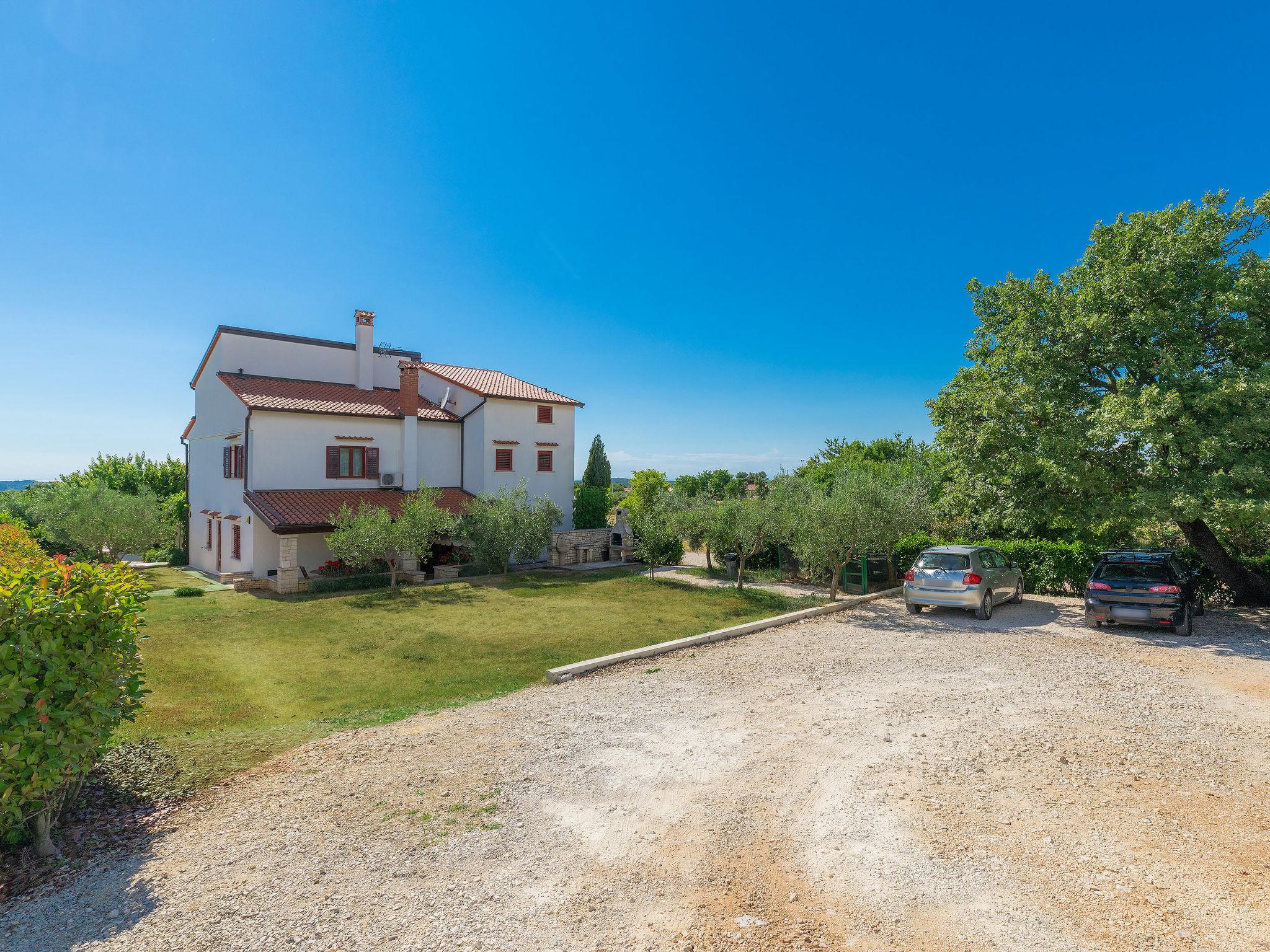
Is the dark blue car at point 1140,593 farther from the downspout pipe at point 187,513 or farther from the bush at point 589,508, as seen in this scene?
the downspout pipe at point 187,513

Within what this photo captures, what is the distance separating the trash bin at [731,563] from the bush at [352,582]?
1203cm

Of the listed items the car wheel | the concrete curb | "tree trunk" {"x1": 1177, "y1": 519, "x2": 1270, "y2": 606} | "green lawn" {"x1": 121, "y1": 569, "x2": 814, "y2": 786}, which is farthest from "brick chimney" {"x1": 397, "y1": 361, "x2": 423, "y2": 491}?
"tree trunk" {"x1": 1177, "y1": 519, "x2": 1270, "y2": 606}

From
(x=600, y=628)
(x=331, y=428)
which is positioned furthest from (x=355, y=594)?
(x=600, y=628)

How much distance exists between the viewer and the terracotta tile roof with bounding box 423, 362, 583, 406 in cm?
2742

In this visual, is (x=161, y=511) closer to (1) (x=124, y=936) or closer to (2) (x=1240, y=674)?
(1) (x=124, y=936)

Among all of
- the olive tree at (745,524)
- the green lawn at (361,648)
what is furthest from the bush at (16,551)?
the olive tree at (745,524)

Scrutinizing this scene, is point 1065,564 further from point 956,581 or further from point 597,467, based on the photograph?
point 597,467

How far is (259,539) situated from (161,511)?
10.5 metres

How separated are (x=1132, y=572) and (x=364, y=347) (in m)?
28.2

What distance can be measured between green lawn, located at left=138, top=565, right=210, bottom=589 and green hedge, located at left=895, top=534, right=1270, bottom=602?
85.3 ft

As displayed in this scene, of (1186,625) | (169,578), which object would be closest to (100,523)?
(169,578)

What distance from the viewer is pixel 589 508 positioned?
30.9 metres

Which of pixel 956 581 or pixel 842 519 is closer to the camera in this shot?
pixel 956 581

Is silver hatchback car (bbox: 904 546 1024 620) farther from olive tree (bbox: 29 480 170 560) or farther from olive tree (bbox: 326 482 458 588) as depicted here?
Result: olive tree (bbox: 29 480 170 560)
